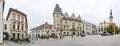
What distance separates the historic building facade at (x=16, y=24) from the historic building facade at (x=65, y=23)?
2447 inches

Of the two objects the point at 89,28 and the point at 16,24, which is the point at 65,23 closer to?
the point at 89,28

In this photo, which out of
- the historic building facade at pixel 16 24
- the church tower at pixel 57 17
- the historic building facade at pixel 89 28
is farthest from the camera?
the historic building facade at pixel 89 28

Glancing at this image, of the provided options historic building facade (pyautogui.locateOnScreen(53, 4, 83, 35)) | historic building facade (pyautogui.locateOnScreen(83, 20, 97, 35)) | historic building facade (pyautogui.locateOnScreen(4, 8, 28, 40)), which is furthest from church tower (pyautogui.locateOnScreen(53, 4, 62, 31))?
historic building facade (pyautogui.locateOnScreen(4, 8, 28, 40))

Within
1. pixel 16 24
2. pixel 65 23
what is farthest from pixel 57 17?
pixel 16 24

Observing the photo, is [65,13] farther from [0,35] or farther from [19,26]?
[0,35]

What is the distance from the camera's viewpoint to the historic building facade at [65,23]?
120 metres

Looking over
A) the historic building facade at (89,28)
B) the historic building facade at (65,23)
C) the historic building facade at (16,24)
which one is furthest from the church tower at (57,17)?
the historic building facade at (16,24)

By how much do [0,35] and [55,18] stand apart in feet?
305

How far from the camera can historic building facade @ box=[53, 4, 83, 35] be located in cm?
11994

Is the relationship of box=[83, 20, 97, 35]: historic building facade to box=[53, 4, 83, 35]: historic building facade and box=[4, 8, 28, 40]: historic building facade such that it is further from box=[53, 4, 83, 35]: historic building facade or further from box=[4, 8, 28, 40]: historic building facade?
box=[4, 8, 28, 40]: historic building facade

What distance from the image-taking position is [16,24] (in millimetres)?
51156

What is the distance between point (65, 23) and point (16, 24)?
74183mm

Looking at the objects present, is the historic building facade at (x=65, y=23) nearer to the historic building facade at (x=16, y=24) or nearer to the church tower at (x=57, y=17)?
the church tower at (x=57, y=17)

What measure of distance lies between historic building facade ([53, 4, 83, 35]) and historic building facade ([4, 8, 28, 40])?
62.1 metres
